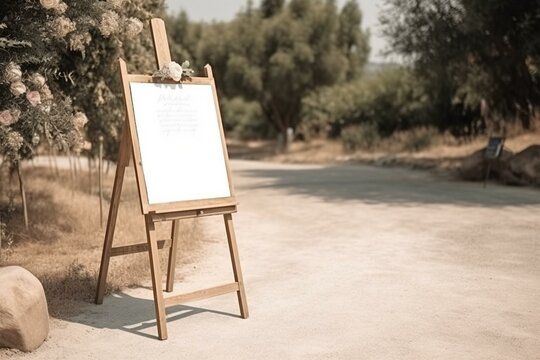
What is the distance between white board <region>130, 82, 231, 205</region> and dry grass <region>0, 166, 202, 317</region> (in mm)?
1593

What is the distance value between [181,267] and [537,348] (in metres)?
4.14

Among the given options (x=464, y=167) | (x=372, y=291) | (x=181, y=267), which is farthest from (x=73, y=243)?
(x=464, y=167)

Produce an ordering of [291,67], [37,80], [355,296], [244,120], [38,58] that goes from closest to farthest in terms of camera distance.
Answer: [355,296] → [37,80] → [38,58] → [291,67] → [244,120]

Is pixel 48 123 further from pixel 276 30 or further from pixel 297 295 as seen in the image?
pixel 276 30

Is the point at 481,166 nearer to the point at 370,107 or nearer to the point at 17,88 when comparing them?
the point at 17,88

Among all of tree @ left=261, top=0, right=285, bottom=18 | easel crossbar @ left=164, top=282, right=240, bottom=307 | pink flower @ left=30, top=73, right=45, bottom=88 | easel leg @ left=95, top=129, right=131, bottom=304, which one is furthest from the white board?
tree @ left=261, top=0, right=285, bottom=18

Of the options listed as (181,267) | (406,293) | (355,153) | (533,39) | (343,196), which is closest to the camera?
(406,293)

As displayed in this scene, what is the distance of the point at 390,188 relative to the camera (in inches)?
580

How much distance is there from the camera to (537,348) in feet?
15.0

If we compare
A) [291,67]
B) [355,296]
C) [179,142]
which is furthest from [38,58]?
[291,67]

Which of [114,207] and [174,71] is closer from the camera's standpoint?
[174,71]

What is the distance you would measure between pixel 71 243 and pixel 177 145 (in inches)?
152

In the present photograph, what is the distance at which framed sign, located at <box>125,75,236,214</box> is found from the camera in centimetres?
516

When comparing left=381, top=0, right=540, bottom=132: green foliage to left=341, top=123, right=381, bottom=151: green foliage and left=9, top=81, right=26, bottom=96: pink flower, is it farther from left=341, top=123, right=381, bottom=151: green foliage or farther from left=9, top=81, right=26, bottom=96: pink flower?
left=9, top=81, right=26, bottom=96: pink flower
